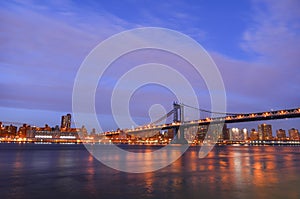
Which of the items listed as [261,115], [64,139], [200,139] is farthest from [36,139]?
[261,115]

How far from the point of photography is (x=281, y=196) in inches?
419

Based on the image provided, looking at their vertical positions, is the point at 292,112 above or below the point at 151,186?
above

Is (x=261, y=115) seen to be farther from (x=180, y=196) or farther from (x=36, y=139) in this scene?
(x=36, y=139)

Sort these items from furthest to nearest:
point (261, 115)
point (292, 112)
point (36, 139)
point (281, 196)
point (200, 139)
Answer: point (36, 139), point (200, 139), point (261, 115), point (292, 112), point (281, 196)

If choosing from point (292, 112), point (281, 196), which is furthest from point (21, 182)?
point (292, 112)

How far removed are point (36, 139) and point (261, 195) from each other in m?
179

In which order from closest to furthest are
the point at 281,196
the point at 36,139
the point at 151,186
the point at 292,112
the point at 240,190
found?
the point at 281,196 < the point at 240,190 < the point at 151,186 < the point at 292,112 < the point at 36,139

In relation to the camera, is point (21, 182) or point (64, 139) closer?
point (21, 182)

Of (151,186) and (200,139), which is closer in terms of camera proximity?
(151,186)

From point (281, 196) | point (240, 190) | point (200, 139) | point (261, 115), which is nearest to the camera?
point (281, 196)

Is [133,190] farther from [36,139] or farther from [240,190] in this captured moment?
[36,139]

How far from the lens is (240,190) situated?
11.8 meters

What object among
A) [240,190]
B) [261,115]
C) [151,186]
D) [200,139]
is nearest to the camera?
[240,190]

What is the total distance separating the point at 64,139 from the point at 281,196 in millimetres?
173511
